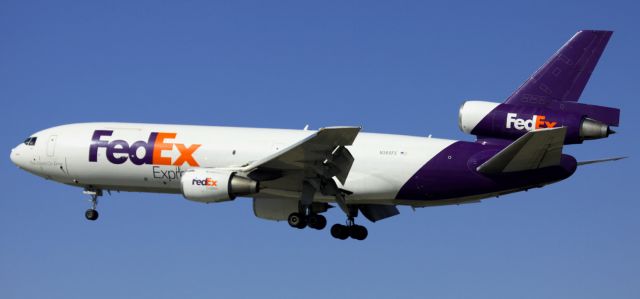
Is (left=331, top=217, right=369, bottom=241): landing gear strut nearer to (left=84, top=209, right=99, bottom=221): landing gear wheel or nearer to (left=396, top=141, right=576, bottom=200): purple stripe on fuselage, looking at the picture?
(left=396, top=141, right=576, bottom=200): purple stripe on fuselage

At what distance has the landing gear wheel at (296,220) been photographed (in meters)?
51.7

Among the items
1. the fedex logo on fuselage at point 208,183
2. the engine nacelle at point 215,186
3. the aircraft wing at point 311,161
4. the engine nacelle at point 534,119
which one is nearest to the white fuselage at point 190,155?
the aircraft wing at point 311,161

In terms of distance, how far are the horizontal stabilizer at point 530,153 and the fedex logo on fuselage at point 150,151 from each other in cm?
1356

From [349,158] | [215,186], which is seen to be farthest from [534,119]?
[215,186]

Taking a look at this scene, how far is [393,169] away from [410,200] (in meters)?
1.76

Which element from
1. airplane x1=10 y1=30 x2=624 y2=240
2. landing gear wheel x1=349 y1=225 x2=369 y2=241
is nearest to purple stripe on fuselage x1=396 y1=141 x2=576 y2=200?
airplane x1=10 y1=30 x2=624 y2=240

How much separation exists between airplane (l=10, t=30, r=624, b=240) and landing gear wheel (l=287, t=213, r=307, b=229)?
0.05m

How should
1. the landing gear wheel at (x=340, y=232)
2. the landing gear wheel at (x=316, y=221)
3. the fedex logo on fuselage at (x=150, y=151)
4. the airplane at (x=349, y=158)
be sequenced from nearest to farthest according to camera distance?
the airplane at (x=349, y=158) → the fedex logo on fuselage at (x=150, y=151) → the landing gear wheel at (x=316, y=221) → the landing gear wheel at (x=340, y=232)

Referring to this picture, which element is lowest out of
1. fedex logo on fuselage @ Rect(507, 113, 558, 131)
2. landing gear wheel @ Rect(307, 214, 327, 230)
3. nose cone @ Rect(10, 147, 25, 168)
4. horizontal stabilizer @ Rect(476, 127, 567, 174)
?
landing gear wheel @ Rect(307, 214, 327, 230)

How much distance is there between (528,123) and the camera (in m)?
47.9

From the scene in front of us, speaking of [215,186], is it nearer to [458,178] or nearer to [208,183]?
[208,183]

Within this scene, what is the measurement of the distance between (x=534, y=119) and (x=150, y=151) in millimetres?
17612

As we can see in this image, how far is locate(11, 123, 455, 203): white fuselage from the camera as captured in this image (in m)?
50.1

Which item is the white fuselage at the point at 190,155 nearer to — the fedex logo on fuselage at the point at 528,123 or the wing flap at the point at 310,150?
the wing flap at the point at 310,150
